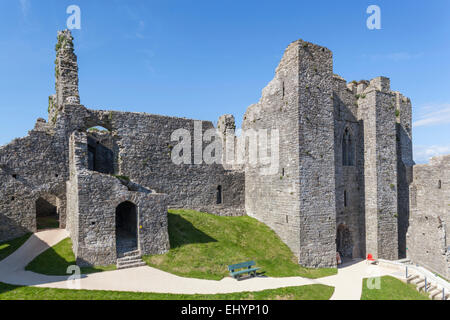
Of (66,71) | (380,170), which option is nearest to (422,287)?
(380,170)

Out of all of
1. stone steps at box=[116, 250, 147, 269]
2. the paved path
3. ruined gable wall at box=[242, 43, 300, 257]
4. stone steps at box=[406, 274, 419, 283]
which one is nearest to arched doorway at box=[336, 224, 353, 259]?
stone steps at box=[406, 274, 419, 283]

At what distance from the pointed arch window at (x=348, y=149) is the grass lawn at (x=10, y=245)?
2141 centimetres

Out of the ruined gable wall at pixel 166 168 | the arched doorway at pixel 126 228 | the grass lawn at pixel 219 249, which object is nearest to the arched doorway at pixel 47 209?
the arched doorway at pixel 126 228

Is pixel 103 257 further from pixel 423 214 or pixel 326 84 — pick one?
pixel 423 214

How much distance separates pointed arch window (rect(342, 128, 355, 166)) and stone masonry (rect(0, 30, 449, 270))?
0.26 feet

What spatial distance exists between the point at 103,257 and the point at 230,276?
246 inches

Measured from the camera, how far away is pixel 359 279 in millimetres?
15992

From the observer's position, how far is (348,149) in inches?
839

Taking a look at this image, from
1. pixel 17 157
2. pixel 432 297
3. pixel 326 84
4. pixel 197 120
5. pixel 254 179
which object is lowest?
pixel 432 297

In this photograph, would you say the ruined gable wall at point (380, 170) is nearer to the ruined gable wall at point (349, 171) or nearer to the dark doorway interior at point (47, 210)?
the ruined gable wall at point (349, 171)

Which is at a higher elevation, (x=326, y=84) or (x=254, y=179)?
(x=326, y=84)

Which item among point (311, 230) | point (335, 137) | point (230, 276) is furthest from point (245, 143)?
point (230, 276)

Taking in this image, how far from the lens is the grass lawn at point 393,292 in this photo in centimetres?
1362

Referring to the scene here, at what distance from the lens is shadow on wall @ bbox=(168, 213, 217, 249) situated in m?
15.7
